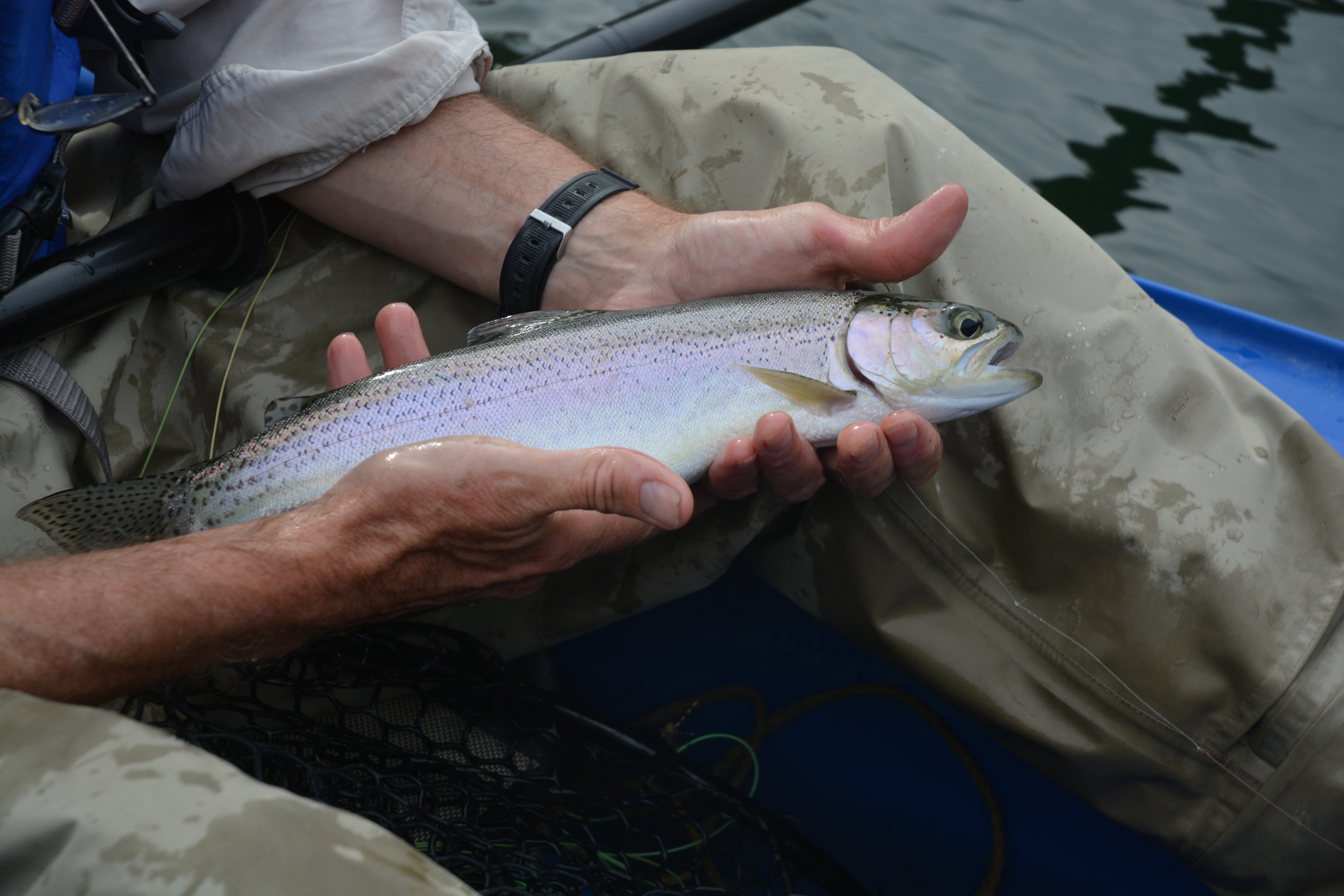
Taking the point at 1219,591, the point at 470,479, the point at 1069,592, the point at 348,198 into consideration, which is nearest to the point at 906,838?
the point at 1069,592

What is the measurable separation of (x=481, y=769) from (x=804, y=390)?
4.06 feet

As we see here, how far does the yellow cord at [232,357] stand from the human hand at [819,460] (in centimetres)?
53

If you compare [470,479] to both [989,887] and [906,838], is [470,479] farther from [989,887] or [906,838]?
[989,887]

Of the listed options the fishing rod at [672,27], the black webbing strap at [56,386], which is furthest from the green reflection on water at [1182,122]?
the black webbing strap at [56,386]

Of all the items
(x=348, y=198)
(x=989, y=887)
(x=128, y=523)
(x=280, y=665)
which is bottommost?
(x=989, y=887)

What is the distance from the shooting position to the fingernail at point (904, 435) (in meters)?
2.01

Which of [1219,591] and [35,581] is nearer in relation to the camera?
[35,581]

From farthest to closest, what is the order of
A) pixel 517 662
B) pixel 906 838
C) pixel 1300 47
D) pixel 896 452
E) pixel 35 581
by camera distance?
pixel 1300 47 < pixel 517 662 < pixel 906 838 < pixel 896 452 < pixel 35 581

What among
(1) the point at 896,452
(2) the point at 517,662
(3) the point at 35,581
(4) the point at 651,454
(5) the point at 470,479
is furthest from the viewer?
(2) the point at 517,662

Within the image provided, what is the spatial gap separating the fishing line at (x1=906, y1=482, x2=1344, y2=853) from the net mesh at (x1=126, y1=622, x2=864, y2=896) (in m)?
0.82

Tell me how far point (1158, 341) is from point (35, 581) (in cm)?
249

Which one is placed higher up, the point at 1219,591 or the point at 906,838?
the point at 1219,591

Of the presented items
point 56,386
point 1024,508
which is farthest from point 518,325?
point 1024,508

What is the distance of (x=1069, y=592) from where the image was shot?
2.11 m
